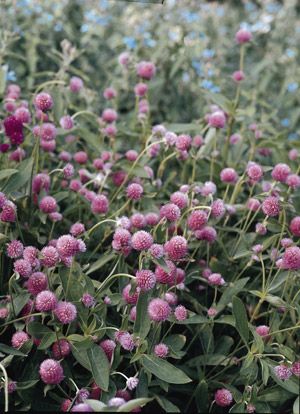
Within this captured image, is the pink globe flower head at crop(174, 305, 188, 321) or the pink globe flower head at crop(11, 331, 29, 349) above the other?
the pink globe flower head at crop(174, 305, 188, 321)

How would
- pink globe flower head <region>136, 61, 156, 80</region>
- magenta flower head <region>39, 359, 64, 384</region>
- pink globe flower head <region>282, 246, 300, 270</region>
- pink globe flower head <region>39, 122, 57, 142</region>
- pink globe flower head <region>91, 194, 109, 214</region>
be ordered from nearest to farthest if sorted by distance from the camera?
magenta flower head <region>39, 359, 64, 384</region>
pink globe flower head <region>282, 246, 300, 270</region>
pink globe flower head <region>91, 194, 109, 214</region>
pink globe flower head <region>39, 122, 57, 142</region>
pink globe flower head <region>136, 61, 156, 80</region>

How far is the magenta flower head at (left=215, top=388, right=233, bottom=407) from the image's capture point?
5.67 feet

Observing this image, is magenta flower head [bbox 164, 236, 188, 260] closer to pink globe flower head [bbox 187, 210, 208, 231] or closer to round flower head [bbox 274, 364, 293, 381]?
pink globe flower head [bbox 187, 210, 208, 231]

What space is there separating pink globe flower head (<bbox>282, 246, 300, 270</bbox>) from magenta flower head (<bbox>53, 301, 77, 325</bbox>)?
561mm

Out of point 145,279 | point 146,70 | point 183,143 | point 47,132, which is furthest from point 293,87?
point 145,279

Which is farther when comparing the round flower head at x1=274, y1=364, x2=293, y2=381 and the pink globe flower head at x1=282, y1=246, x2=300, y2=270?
the pink globe flower head at x1=282, y1=246, x2=300, y2=270

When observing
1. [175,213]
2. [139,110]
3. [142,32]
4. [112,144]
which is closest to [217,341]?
[175,213]

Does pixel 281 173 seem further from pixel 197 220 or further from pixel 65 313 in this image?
pixel 65 313

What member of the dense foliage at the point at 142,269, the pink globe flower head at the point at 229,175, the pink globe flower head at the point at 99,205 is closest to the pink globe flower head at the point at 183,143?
the dense foliage at the point at 142,269

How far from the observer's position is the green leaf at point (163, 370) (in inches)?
62.1

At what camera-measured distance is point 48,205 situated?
6.44ft

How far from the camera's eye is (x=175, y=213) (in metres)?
1.76

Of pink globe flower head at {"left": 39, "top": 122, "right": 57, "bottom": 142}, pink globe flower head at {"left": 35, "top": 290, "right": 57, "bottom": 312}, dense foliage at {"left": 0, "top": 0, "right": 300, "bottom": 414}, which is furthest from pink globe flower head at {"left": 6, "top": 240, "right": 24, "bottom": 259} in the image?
pink globe flower head at {"left": 39, "top": 122, "right": 57, "bottom": 142}

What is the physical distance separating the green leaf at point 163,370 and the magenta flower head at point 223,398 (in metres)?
0.20
